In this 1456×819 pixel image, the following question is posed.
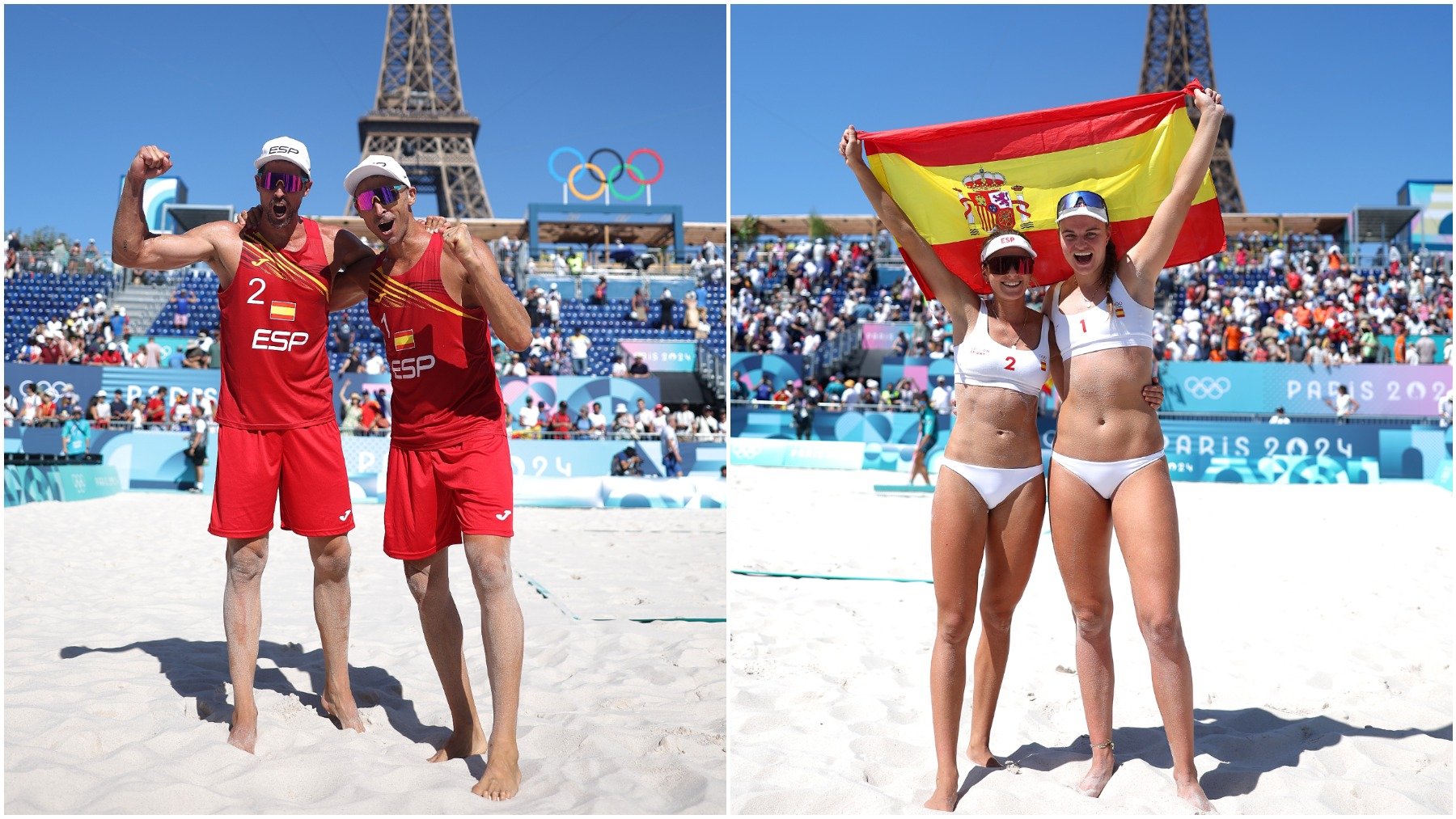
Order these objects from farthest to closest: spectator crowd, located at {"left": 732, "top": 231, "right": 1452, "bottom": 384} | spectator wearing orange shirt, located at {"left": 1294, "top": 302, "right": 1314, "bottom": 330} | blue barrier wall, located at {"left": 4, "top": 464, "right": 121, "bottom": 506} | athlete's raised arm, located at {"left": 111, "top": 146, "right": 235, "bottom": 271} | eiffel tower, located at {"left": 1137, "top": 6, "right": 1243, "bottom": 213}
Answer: eiffel tower, located at {"left": 1137, "top": 6, "right": 1243, "bottom": 213}, spectator wearing orange shirt, located at {"left": 1294, "top": 302, "right": 1314, "bottom": 330}, spectator crowd, located at {"left": 732, "top": 231, "right": 1452, "bottom": 384}, blue barrier wall, located at {"left": 4, "top": 464, "right": 121, "bottom": 506}, athlete's raised arm, located at {"left": 111, "top": 146, "right": 235, "bottom": 271}

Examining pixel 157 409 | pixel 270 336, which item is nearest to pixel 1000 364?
pixel 270 336

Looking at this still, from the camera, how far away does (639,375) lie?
1845cm

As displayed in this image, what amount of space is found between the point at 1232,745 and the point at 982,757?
3.14ft

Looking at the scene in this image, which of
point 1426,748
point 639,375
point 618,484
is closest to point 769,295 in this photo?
point 639,375

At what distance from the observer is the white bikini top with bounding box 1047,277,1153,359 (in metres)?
3.32

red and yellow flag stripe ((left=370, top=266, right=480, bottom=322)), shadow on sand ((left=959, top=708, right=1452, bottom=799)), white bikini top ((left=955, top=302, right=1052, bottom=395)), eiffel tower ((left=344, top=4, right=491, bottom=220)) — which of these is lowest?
shadow on sand ((left=959, top=708, right=1452, bottom=799))

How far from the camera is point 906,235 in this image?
3574 mm

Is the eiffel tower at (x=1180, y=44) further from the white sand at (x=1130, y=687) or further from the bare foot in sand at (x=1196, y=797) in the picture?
the bare foot in sand at (x=1196, y=797)

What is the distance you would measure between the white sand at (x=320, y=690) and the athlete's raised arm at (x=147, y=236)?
155 cm

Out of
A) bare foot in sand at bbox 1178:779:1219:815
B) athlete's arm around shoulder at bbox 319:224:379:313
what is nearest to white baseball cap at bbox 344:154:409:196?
athlete's arm around shoulder at bbox 319:224:379:313

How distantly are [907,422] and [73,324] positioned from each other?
605 inches

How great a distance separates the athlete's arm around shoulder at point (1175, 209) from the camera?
3.30 meters

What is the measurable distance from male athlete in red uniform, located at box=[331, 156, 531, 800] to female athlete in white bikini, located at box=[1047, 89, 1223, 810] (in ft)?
5.68

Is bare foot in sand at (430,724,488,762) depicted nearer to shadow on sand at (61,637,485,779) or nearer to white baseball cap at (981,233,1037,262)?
shadow on sand at (61,637,485,779)
